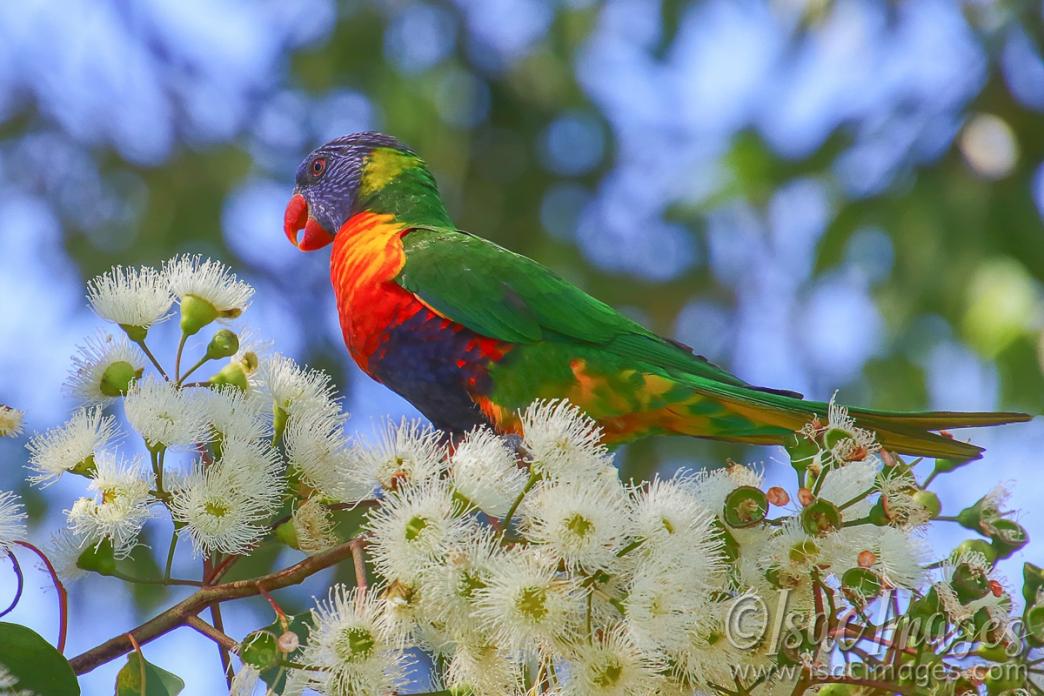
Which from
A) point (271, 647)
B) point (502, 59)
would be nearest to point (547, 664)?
point (271, 647)

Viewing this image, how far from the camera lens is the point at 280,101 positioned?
5934 millimetres

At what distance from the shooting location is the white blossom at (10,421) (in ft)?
4.32

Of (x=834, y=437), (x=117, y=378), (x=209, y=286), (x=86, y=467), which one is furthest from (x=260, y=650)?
(x=834, y=437)

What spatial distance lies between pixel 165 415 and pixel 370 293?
1042 mm

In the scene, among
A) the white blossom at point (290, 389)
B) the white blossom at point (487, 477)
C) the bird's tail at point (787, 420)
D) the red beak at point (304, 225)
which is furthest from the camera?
the red beak at point (304, 225)

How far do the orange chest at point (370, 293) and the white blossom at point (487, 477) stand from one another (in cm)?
103

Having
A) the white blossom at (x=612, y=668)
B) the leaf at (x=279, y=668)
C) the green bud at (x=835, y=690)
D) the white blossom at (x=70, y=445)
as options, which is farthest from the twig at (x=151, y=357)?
the green bud at (x=835, y=690)

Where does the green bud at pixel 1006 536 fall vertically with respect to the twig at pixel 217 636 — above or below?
above

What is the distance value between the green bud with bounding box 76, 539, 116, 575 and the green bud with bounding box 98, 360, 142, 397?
8.6 inches

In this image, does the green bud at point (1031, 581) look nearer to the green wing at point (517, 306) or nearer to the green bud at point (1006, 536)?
the green bud at point (1006, 536)

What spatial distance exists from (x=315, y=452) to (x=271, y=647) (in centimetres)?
31

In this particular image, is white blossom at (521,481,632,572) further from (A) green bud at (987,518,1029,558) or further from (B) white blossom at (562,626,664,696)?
(A) green bud at (987,518,1029,558)

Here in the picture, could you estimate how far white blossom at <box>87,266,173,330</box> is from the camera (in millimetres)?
1486

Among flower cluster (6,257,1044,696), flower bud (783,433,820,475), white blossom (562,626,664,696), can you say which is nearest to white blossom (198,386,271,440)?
flower cluster (6,257,1044,696)
